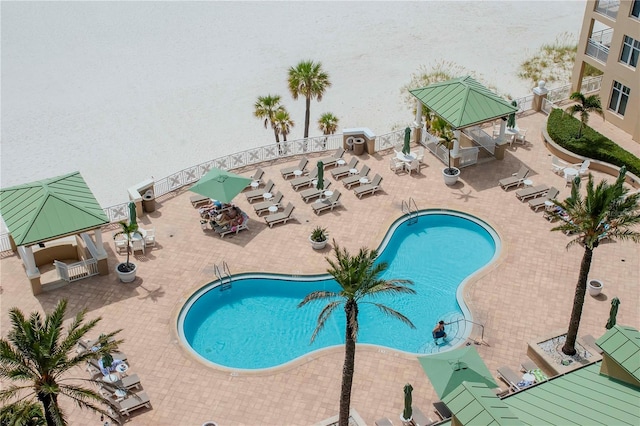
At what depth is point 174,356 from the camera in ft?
95.0

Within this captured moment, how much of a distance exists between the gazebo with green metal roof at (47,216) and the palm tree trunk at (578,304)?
716 inches

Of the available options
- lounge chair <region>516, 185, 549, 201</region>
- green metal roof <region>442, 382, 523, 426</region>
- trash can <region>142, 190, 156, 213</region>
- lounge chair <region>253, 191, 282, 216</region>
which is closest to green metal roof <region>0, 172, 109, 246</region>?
trash can <region>142, 190, 156, 213</region>

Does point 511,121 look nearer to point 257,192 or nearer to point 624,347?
point 257,192

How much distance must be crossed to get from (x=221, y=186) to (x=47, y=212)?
25.0 feet

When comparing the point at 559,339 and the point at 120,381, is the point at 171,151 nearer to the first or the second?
the point at 120,381

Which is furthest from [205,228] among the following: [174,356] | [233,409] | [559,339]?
[559,339]

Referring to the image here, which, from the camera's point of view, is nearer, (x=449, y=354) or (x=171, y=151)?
(x=449, y=354)

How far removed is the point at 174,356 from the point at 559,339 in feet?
47.1

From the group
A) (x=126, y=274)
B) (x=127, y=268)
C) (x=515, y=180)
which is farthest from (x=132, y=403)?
(x=515, y=180)

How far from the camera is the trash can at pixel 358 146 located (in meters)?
40.8

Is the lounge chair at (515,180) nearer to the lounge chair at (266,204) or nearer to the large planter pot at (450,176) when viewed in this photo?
the large planter pot at (450,176)

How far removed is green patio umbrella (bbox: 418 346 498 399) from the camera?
81.2 feet

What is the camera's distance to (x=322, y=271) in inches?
1302

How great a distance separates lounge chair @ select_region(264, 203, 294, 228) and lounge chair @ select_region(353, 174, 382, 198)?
356 centimetres
